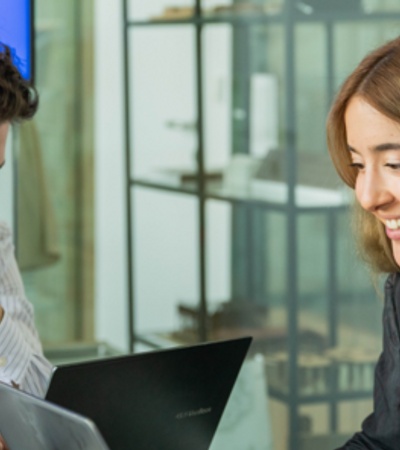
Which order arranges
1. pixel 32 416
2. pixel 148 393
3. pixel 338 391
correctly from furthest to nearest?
pixel 338 391 → pixel 148 393 → pixel 32 416

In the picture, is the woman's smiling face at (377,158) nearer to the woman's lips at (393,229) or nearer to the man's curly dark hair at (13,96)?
the woman's lips at (393,229)

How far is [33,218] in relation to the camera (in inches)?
141

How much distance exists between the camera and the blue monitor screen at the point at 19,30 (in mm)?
2709

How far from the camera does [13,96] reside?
2.17 metres

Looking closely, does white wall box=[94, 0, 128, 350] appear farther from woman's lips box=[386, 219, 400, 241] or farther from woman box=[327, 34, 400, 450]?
woman's lips box=[386, 219, 400, 241]

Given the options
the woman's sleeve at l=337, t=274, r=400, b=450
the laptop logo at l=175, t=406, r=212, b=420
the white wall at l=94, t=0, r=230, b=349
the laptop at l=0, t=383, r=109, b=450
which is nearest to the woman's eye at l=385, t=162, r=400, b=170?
the woman's sleeve at l=337, t=274, r=400, b=450

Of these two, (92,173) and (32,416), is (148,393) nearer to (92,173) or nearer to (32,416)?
(32,416)

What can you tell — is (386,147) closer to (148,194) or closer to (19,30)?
(19,30)

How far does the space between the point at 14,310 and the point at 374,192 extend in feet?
2.62

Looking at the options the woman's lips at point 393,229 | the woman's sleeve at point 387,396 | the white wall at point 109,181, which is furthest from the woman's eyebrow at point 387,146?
the white wall at point 109,181

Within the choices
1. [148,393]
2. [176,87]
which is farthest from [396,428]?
[176,87]

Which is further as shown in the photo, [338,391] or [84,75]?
[84,75]

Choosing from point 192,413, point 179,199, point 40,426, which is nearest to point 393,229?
point 192,413

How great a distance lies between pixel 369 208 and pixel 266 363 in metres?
1.70
